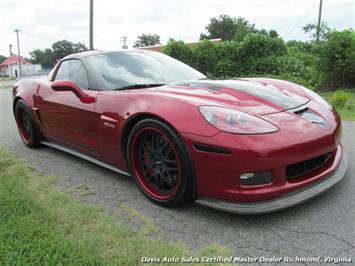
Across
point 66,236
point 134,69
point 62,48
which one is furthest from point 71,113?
point 62,48

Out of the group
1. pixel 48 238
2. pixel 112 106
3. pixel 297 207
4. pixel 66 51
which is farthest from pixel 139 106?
pixel 66 51

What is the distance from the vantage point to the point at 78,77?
12.3 ft

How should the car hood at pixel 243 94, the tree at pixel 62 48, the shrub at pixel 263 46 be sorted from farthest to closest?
1. the tree at pixel 62 48
2. the shrub at pixel 263 46
3. the car hood at pixel 243 94

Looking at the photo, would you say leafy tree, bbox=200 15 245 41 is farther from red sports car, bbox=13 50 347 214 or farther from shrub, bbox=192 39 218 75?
red sports car, bbox=13 50 347 214

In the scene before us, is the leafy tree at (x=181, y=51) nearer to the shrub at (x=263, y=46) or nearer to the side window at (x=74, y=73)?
the shrub at (x=263, y=46)

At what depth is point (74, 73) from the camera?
388cm

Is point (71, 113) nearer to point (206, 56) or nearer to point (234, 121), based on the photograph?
point (234, 121)

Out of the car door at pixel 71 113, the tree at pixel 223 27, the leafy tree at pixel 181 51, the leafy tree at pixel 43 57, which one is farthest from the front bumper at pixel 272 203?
the leafy tree at pixel 43 57

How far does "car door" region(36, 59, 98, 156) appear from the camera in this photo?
333cm

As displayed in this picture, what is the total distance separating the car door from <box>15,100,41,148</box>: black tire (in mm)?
361

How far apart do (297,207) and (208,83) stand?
1.31 m

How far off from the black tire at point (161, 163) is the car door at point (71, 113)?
57cm

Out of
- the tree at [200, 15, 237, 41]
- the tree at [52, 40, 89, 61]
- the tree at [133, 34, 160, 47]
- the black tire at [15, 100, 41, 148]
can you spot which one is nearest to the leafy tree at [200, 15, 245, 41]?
the tree at [200, 15, 237, 41]

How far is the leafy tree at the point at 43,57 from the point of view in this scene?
92.3 meters
